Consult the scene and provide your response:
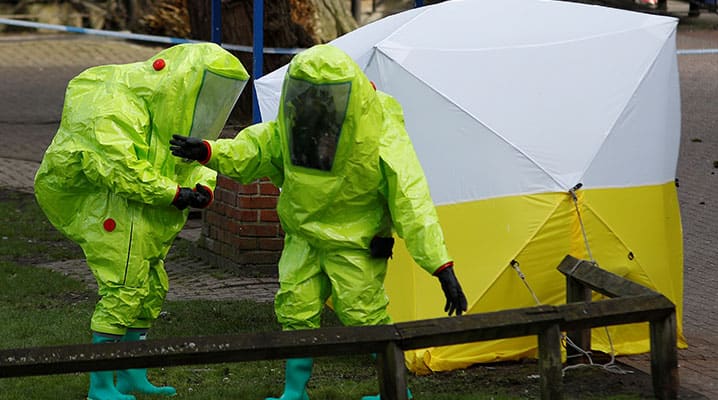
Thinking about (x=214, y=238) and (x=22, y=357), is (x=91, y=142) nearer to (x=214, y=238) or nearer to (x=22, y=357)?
(x=22, y=357)

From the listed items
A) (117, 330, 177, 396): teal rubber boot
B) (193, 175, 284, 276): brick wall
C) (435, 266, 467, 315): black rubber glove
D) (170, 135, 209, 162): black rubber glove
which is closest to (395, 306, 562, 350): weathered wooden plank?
(435, 266, 467, 315): black rubber glove

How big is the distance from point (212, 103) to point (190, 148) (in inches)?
27.8

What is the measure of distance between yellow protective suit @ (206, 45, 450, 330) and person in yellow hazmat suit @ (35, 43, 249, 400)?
43cm

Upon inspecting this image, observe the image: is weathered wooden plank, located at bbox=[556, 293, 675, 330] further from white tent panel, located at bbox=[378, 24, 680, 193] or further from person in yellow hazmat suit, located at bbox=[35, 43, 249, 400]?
person in yellow hazmat suit, located at bbox=[35, 43, 249, 400]

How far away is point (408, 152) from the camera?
20.1ft

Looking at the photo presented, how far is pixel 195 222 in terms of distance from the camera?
11953 millimetres

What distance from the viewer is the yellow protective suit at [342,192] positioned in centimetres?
592

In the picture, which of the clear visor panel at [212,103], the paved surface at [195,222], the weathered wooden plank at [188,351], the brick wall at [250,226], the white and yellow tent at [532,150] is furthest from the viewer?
the brick wall at [250,226]

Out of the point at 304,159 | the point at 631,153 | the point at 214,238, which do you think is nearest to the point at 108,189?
the point at 304,159

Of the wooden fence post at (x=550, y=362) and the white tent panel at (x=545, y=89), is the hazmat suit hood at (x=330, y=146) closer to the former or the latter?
the wooden fence post at (x=550, y=362)

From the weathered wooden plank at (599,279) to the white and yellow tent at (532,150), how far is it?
23 centimetres

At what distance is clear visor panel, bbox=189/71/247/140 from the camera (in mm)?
6547

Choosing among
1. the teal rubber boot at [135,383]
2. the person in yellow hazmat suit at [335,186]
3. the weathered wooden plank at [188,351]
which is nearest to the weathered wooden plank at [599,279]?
the person in yellow hazmat suit at [335,186]

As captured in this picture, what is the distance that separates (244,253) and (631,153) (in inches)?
135
